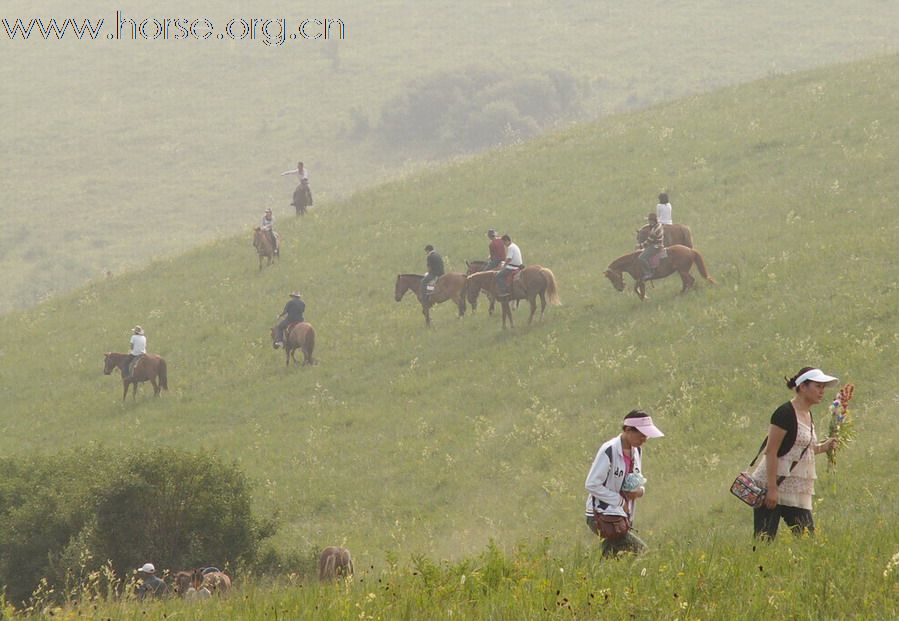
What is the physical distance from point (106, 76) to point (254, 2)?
22459 millimetres

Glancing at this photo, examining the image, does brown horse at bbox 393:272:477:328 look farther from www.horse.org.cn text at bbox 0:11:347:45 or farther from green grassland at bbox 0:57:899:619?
www.horse.org.cn text at bbox 0:11:347:45

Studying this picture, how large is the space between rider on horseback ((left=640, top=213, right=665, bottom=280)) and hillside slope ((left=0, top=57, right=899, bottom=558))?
104 centimetres

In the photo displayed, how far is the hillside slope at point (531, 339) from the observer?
2119cm

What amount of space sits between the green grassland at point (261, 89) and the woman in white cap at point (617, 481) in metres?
62.5

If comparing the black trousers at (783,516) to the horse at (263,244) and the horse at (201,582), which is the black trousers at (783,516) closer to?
the horse at (201,582)

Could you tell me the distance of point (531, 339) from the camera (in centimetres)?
3025

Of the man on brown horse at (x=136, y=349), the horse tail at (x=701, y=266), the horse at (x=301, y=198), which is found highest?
the horse at (x=301, y=198)

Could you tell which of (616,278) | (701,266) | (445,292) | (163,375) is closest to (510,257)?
(616,278)

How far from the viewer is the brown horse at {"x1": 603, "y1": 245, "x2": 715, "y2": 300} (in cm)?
2938

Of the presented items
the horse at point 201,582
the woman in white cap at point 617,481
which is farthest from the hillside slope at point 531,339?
the woman in white cap at point 617,481

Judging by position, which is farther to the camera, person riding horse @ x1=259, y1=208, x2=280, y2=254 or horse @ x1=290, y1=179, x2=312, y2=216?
horse @ x1=290, y1=179, x2=312, y2=216

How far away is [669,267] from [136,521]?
16.5m

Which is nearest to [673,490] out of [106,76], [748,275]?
[748,275]

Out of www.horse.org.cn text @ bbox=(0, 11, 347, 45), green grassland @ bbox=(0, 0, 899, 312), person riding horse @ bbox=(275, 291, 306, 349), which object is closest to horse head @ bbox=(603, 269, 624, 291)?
person riding horse @ bbox=(275, 291, 306, 349)
